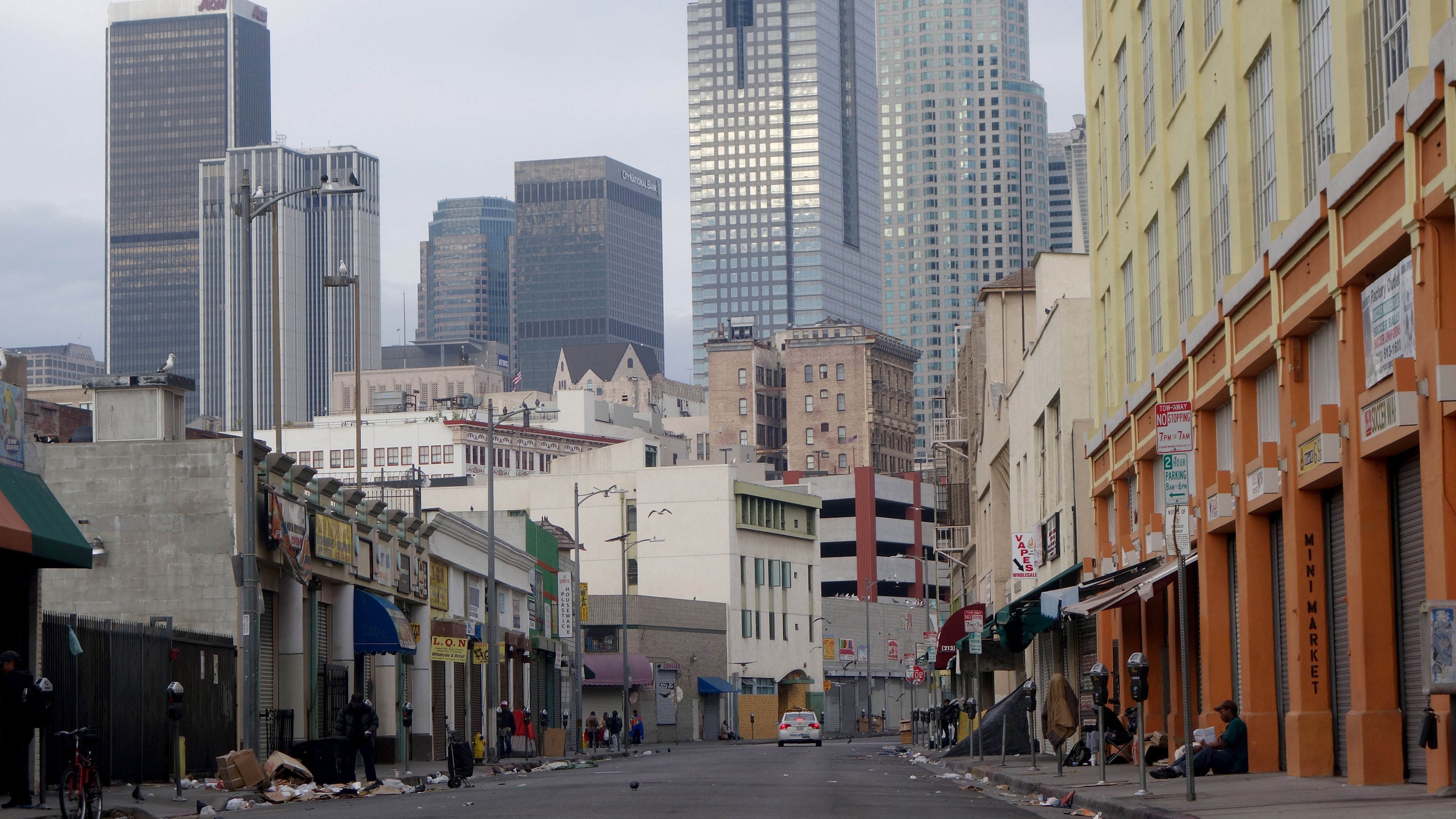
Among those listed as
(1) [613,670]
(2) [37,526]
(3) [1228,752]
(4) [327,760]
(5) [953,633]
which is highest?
(2) [37,526]

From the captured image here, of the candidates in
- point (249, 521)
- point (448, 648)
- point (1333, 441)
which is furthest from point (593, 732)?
point (1333, 441)

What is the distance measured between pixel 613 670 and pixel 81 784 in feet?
233

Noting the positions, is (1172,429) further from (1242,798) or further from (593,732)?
(593,732)

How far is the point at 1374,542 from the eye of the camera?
19484 millimetres

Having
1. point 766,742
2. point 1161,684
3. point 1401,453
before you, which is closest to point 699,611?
point 766,742

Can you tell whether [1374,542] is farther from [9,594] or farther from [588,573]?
[588,573]

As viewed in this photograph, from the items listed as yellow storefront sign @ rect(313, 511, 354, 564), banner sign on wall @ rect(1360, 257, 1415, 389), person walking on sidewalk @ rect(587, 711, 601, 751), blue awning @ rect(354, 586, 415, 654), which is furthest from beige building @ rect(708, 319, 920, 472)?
banner sign on wall @ rect(1360, 257, 1415, 389)

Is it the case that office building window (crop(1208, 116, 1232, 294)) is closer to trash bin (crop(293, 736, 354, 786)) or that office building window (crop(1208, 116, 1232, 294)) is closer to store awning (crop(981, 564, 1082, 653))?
store awning (crop(981, 564, 1082, 653))

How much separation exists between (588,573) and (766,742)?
21.4 meters

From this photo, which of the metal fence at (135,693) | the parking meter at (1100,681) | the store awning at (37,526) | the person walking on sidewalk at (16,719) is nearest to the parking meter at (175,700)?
the metal fence at (135,693)

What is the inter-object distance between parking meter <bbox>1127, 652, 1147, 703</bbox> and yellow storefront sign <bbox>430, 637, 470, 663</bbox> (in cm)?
3161

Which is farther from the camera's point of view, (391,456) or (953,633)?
(391,456)

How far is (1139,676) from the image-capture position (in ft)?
62.4

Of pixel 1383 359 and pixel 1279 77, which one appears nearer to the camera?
pixel 1383 359
